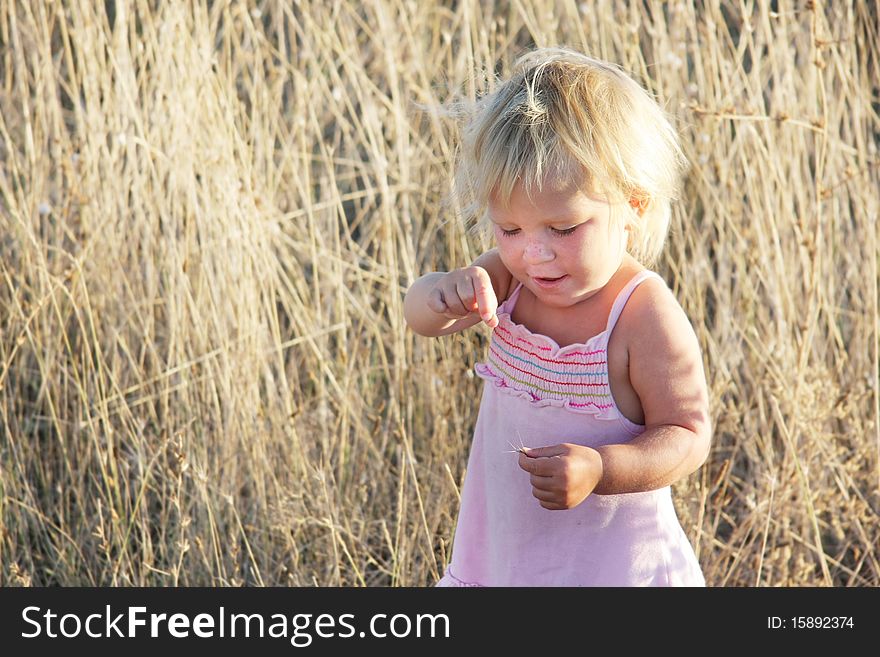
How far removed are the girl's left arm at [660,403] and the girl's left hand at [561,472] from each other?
0.12ft

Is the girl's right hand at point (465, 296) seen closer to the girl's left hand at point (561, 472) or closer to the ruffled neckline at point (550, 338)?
the ruffled neckline at point (550, 338)

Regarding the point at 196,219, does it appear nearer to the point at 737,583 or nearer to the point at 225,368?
the point at 225,368

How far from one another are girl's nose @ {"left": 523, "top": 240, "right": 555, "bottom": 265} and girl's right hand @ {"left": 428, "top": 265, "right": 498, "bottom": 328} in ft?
0.20

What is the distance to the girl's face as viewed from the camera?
129 cm

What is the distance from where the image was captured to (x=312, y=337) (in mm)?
2379

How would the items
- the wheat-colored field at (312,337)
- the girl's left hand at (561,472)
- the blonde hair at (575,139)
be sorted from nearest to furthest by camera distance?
the girl's left hand at (561,472) → the blonde hair at (575,139) → the wheat-colored field at (312,337)

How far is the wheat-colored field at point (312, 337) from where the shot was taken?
218cm

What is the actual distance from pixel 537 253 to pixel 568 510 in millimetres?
360

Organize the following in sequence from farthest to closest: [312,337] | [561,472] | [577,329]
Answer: [312,337], [577,329], [561,472]

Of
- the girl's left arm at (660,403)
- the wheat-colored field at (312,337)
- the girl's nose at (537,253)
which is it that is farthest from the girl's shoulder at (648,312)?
the wheat-colored field at (312,337)

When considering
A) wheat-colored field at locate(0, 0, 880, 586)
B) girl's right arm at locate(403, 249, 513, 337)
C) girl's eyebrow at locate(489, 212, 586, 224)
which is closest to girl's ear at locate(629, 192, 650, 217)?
girl's eyebrow at locate(489, 212, 586, 224)

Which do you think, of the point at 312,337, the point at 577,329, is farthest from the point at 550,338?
the point at 312,337

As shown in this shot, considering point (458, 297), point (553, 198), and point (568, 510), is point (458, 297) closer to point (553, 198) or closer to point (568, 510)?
point (553, 198)

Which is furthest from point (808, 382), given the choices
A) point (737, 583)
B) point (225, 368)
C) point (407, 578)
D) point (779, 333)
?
point (225, 368)
